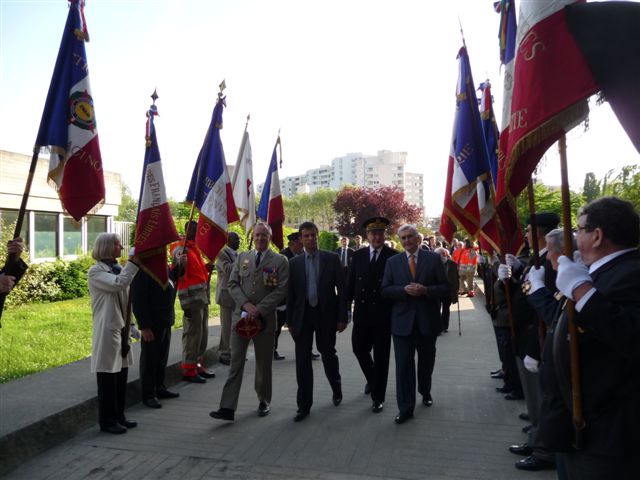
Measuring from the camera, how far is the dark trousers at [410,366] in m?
5.66

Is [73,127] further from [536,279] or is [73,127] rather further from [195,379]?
[536,279]

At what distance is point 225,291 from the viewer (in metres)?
8.20

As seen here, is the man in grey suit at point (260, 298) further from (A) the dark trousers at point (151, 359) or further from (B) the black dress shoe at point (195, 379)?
(B) the black dress shoe at point (195, 379)

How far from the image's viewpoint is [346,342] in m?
10.6

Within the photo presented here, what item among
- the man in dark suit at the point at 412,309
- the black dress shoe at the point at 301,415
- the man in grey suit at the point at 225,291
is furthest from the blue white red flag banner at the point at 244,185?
the black dress shoe at the point at 301,415

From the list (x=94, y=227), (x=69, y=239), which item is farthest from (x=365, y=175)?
(x=69, y=239)

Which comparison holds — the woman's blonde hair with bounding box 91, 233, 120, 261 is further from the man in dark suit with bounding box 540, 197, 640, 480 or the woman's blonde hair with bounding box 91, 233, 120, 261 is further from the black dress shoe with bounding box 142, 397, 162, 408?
the man in dark suit with bounding box 540, 197, 640, 480

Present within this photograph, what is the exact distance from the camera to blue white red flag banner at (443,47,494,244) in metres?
5.49

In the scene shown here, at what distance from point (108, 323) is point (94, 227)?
2257 cm

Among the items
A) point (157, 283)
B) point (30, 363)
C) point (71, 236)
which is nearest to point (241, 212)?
point (157, 283)

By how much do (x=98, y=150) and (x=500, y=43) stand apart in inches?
Result: 149

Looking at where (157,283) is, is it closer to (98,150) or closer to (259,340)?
(259,340)

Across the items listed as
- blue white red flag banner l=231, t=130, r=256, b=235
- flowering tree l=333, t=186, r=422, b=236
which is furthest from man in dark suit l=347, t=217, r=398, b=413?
flowering tree l=333, t=186, r=422, b=236

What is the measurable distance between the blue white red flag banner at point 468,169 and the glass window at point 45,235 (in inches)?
771
